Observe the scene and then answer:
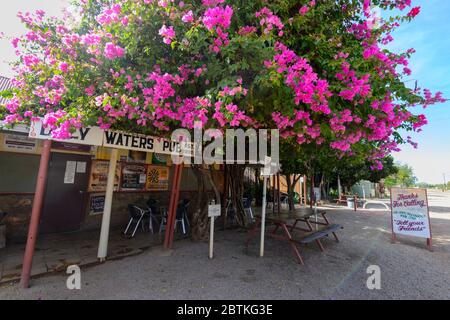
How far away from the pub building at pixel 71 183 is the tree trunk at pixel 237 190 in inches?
63.9

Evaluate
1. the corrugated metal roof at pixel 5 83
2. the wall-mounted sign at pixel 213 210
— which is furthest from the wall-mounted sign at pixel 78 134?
the corrugated metal roof at pixel 5 83

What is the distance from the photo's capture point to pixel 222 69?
2586 mm

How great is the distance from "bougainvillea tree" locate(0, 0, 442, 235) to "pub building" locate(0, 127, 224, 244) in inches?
61.8

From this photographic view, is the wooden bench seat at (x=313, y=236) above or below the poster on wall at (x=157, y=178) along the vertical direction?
below

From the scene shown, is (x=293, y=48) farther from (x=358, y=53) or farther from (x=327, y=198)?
(x=327, y=198)

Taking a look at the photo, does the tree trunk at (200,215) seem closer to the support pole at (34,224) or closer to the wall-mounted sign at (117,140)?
the wall-mounted sign at (117,140)

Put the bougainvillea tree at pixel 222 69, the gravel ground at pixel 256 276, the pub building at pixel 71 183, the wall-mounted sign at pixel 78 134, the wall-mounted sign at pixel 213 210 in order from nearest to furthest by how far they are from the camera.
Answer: the bougainvillea tree at pixel 222 69
the gravel ground at pixel 256 276
the wall-mounted sign at pixel 78 134
the wall-mounted sign at pixel 213 210
the pub building at pixel 71 183

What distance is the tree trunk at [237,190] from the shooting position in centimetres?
714

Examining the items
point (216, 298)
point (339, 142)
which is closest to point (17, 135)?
point (216, 298)

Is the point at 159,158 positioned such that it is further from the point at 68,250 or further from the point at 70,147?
the point at 68,250

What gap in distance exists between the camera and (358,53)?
9.62 ft

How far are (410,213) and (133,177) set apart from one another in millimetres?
7321

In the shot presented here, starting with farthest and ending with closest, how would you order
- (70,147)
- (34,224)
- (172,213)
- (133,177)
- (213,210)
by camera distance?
(133,177) < (70,147) < (172,213) < (213,210) < (34,224)

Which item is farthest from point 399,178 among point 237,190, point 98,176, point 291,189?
point 98,176
